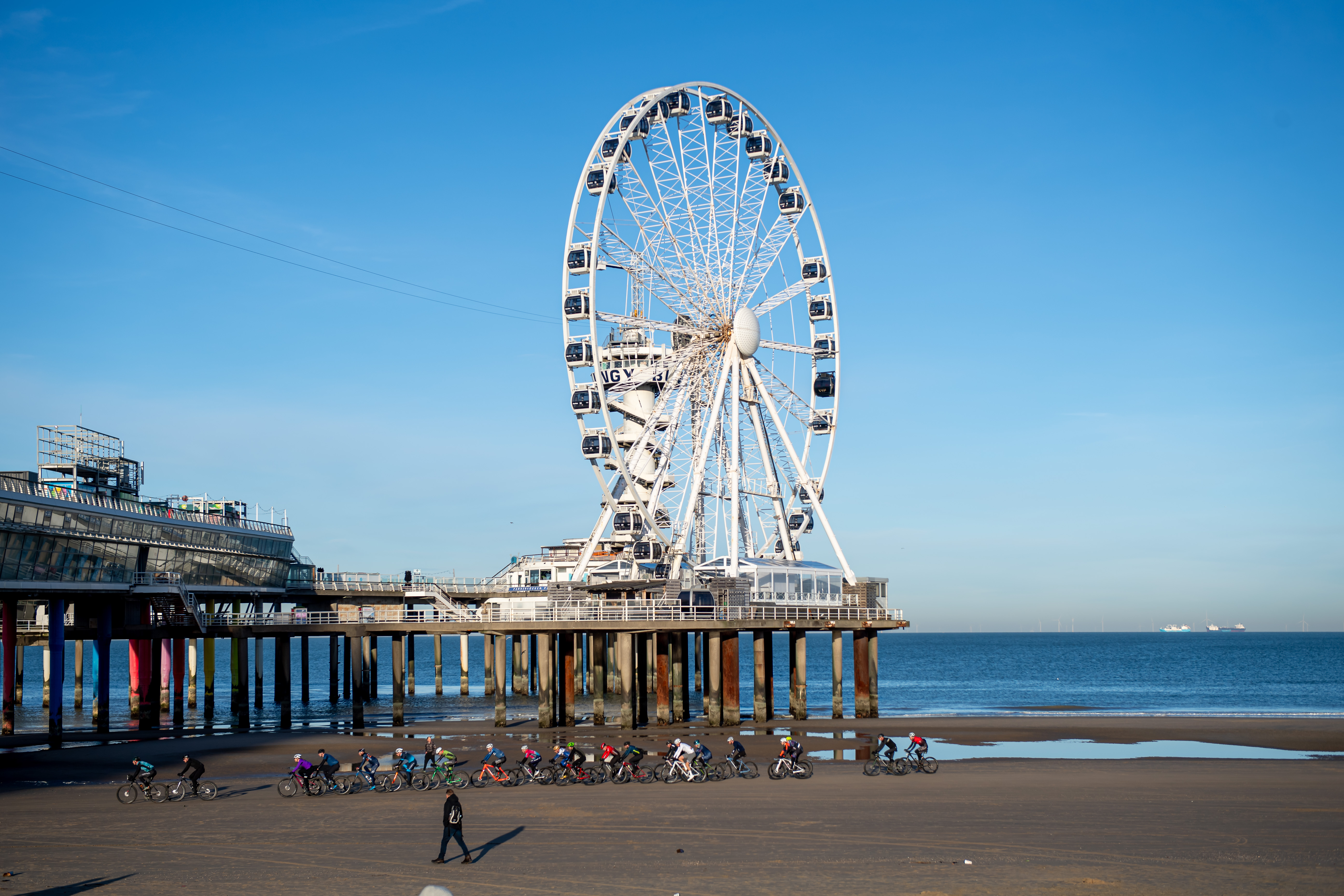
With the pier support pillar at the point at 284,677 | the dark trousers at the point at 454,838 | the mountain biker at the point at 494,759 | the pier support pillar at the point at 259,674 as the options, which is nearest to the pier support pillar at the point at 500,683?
the pier support pillar at the point at 284,677

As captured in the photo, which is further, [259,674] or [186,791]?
[259,674]

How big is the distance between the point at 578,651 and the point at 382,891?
66089mm

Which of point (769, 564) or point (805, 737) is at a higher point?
point (769, 564)

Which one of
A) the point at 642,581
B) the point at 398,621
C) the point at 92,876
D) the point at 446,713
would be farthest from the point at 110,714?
the point at 92,876

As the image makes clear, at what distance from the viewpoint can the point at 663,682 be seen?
5197 cm

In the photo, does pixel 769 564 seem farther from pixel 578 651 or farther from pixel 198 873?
pixel 198 873

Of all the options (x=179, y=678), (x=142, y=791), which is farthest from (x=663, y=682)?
(x=142, y=791)

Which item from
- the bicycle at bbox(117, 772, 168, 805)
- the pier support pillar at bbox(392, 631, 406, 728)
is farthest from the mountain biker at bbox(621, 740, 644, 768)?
the pier support pillar at bbox(392, 631, 406, 728)

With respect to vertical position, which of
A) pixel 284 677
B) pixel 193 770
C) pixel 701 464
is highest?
pixel 701 464

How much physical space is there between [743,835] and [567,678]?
26.8m

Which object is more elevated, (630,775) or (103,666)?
(103,666)

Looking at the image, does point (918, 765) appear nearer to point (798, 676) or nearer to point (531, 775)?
point (531, 775)

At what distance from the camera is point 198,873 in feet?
71.0

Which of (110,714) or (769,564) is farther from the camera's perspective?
(110,714)
